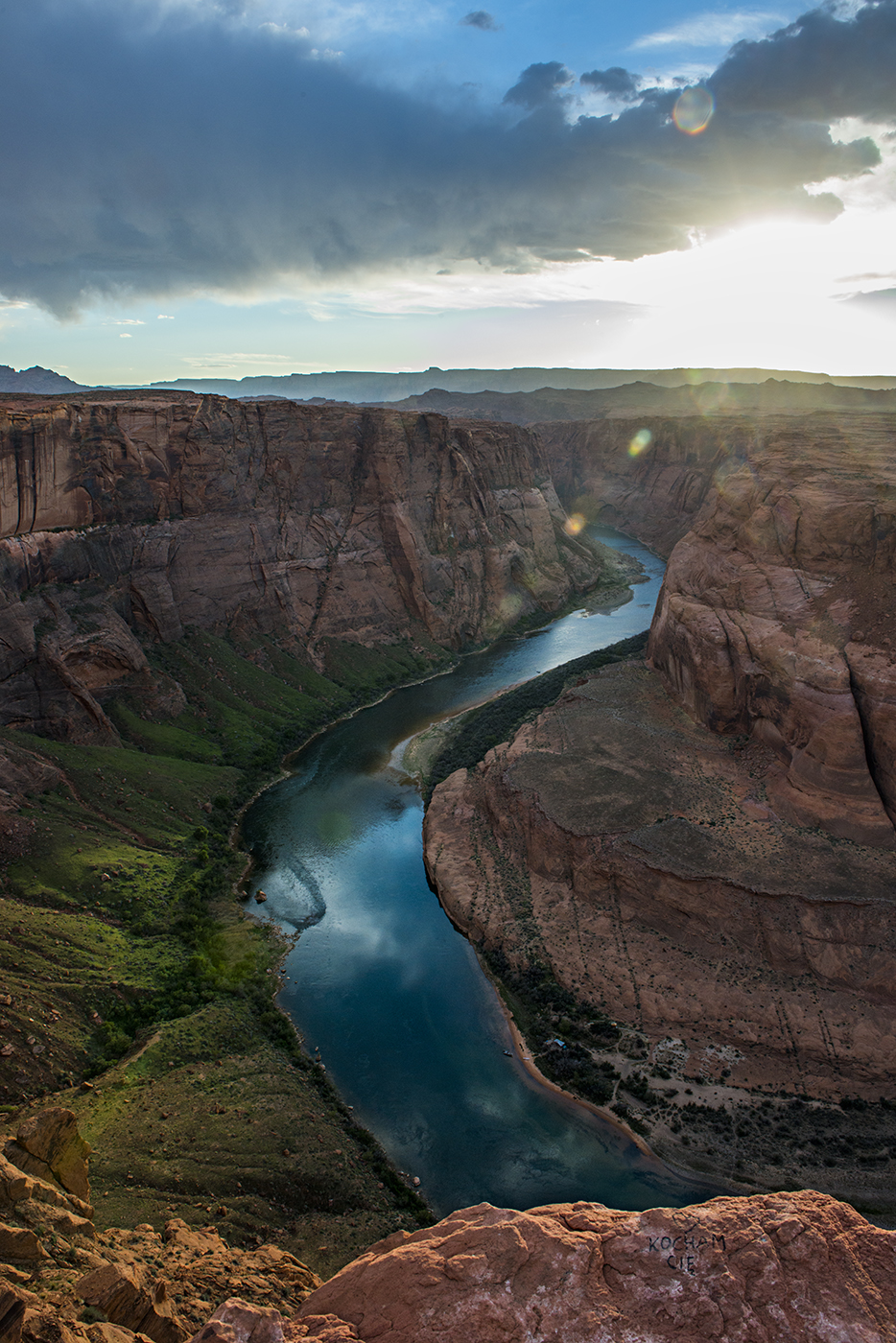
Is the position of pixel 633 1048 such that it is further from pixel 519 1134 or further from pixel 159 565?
pixel 159 565

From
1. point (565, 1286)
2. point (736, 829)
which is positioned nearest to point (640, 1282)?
point (565, 1286)

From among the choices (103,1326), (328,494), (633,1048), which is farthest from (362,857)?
(328,494)

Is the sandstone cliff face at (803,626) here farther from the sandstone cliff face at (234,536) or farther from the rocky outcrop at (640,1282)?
the sandstone cliff face at (234,536)

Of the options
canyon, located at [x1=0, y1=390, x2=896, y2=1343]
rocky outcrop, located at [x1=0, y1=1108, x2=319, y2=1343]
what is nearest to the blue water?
canyon, located at [x1=0, y1=390, x2=896, y2=1343]

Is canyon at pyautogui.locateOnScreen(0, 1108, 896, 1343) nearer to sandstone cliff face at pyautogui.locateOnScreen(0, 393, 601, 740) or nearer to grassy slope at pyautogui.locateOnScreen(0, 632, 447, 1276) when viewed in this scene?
grassy slope at pyautogui.locateOnScreen(0, 632, 447, 1276)

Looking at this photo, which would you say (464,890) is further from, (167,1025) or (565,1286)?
(565,1286)

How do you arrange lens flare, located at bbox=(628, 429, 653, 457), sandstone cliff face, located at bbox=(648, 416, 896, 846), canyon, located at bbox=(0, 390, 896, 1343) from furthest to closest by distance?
1. lens flare, located at bbox=(628, 429, 653, 457)
2. sandstone cliff face, located at bbox=(648, 416, 896, 846)
3. canyon, located at bbox=(0, 390, 896, 1343)
